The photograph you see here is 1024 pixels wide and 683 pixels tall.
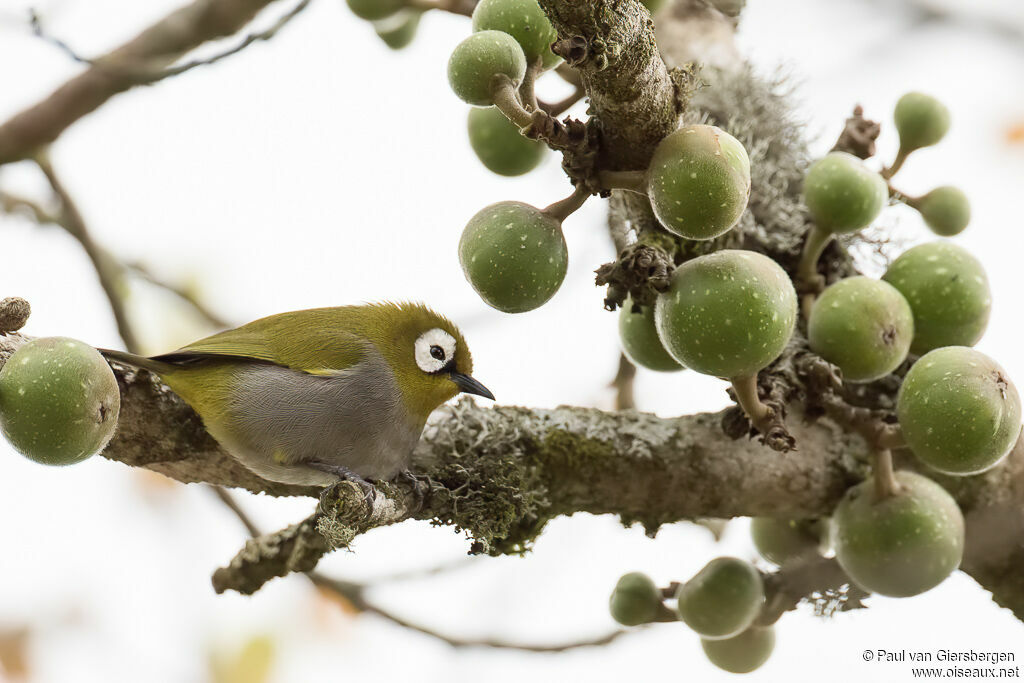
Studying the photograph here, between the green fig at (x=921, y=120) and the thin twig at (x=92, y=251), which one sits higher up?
the green fig at (x=921, y=120)

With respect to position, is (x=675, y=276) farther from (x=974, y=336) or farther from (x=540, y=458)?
(x=974, y=336)

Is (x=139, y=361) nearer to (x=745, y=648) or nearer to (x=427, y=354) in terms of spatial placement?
(x=427, y=354)

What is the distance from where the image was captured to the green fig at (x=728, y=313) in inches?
62.5

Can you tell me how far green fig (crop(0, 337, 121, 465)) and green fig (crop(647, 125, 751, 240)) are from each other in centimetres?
92

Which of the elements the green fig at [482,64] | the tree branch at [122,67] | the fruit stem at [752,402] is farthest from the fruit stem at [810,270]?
the tree branch at [122,67]

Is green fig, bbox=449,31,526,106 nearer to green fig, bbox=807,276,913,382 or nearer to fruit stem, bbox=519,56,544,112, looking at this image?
fruit stem, bbox=519,56,544,112

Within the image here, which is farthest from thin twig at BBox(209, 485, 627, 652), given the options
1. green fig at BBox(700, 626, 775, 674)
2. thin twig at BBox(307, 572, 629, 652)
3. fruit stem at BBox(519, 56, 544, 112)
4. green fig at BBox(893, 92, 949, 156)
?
fruit stem at BBox(519, 56, 544, 112)

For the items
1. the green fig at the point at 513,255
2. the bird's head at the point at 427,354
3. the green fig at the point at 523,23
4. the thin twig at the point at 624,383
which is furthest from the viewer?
the thin twig at the point at 624,383

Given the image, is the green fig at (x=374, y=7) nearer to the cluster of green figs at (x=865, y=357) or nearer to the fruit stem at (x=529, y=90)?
the fruit stem at (x=529, y=90)

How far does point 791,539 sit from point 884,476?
1.65 ft

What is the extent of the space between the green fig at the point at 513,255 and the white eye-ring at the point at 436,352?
1015mm

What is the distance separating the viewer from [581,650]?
2.75 meters

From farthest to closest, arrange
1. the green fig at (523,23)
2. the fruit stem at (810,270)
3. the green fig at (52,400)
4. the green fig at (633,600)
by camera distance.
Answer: the green fig at (633,600), the fruit stem at (810,270), the green fig at (523,23), the green fig at (52,400)

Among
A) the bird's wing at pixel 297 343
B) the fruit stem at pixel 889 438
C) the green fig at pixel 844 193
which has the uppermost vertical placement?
the green fig at pixel 844 193
